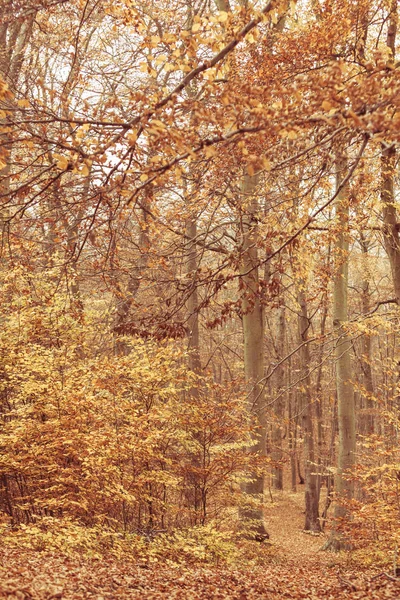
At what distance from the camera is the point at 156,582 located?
5.65m

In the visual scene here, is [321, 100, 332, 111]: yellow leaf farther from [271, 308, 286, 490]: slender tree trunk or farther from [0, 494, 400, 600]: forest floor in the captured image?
[271, 308, 286, 490]: slender tree trunk

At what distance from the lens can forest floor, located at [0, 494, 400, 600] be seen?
4.69 meters

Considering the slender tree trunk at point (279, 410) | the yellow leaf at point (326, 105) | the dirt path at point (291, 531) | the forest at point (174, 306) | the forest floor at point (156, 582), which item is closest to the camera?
the yellow leaf at point (326, 105)

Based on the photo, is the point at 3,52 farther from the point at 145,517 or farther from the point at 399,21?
the point at 145,517

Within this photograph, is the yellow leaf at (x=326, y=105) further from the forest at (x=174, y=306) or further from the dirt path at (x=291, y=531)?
the dirt path at (x=291, y=531)

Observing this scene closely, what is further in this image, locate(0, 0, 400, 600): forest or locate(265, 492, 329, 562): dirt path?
locate(265, 492, 329, 562): dirt path

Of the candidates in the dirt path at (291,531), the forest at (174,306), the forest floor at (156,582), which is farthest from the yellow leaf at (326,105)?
the dirt path at (291,531)

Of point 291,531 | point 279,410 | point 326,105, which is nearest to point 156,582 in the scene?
point 326,105

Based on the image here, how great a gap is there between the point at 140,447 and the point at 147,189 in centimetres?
431

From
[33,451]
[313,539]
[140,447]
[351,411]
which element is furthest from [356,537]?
[313,539]

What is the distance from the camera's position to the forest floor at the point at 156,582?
4.69 meters

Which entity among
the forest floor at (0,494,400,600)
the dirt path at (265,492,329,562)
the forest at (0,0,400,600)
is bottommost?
the dirt path at (265,492,329,562)

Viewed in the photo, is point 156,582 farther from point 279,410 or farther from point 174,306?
point 279,410

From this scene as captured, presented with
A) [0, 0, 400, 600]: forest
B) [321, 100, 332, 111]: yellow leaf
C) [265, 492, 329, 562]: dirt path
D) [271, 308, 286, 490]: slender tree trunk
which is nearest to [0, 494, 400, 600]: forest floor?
[0, 0, 400, 600]: forest
